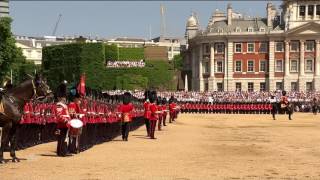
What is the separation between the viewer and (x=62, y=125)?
19.7 meters

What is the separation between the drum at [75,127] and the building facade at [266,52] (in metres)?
93.6

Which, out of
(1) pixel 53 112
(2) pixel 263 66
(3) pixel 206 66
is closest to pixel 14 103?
(1) pixel 53 112

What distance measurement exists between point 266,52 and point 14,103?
9933 cm

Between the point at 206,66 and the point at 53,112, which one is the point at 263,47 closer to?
the point at 206,66

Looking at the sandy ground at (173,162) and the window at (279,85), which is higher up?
the window at (279,85)

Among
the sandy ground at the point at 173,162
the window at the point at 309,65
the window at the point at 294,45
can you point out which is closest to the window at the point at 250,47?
the window at the point at 294,45

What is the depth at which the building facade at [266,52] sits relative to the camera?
4407 inches

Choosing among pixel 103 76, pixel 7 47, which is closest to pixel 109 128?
pixel 7 47

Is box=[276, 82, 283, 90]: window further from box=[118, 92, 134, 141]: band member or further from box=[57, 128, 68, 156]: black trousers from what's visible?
box=[57, 128, 68, 156]: black trousers

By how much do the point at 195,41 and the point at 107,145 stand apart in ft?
323

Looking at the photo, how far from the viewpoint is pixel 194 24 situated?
155 meters

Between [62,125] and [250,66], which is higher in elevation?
[250,66]

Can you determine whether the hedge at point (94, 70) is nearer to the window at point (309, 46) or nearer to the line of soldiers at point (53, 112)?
the window at point (309, 46)

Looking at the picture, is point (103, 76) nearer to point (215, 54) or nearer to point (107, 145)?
point (215, 54)
